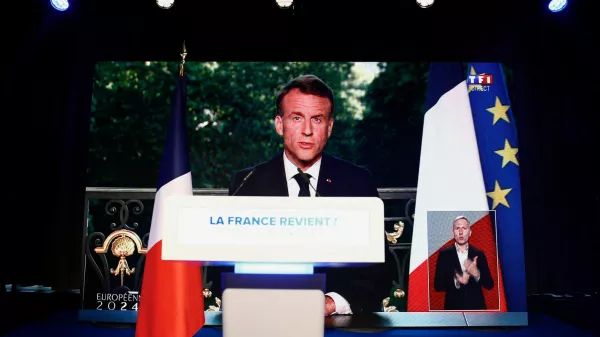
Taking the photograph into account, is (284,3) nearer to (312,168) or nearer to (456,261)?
(312,168)

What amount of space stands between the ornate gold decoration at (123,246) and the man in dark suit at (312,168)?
2.50 feet

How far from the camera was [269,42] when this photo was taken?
12.3ft

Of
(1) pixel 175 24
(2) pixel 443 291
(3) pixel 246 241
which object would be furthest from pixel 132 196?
(3) pixel 246 241

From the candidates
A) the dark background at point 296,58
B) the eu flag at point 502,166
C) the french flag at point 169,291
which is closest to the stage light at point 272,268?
the french flag at point 169,291

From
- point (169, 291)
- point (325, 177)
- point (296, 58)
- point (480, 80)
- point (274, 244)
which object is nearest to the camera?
point (274, 244)

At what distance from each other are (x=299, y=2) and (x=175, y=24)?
3.10 feet

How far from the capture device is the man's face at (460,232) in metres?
3.42

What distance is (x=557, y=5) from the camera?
337 centimetres

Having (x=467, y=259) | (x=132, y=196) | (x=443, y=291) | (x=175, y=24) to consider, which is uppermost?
(x=175, y=24)

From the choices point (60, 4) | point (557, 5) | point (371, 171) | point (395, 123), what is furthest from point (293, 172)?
point (557, 5)

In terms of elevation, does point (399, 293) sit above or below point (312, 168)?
below

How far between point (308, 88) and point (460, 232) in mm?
1477

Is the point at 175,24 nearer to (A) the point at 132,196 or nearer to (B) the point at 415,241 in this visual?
(A) the point at 132,196

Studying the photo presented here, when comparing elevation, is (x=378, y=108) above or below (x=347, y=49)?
below
